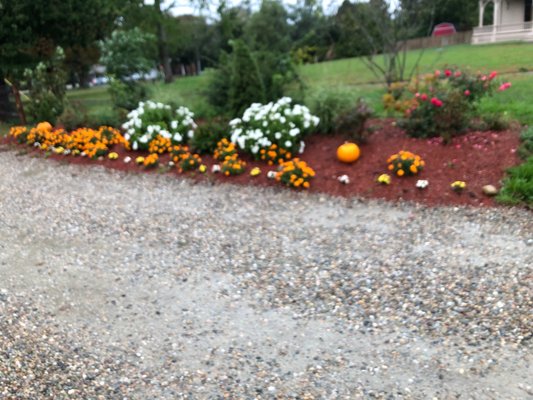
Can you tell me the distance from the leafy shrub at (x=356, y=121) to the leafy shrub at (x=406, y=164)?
1.03m

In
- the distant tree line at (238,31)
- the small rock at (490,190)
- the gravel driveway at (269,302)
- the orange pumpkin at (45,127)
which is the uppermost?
the distant tree line at (238,31)

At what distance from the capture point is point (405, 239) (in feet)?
14.7

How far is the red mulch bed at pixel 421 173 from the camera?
17.7ft

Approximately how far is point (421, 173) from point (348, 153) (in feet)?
3.27

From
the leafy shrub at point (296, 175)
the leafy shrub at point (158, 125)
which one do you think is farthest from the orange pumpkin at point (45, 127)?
the leafy shrub at point (296, 175)

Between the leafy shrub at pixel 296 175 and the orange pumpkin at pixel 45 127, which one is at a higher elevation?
the orange pumpkin at pixel 45 127

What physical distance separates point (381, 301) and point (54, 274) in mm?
2764

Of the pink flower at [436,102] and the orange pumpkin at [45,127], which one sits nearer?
the pink flower at [436,102]

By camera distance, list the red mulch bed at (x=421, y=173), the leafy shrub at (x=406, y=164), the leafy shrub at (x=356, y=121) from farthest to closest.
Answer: the leafy shrub at (x=356, y=121)
the leafy shrub at (x=406, y=164)
the red mulch bed at (x=421, y=173)

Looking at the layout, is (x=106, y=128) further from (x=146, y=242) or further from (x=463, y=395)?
(x=463, y=395)

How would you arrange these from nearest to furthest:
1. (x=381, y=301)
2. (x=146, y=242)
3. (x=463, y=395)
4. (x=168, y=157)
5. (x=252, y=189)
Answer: (x=463, y=395) → (x=381, y=301) → (x=146, y=242) → (x=252, y=189) → (x=168, y=157)

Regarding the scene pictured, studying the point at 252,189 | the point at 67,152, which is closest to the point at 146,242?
the point at 252,189

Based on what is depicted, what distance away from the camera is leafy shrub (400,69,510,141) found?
635 centimetres

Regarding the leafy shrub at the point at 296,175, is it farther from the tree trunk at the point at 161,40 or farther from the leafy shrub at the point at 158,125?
the tree trunk at the point at 161,40
